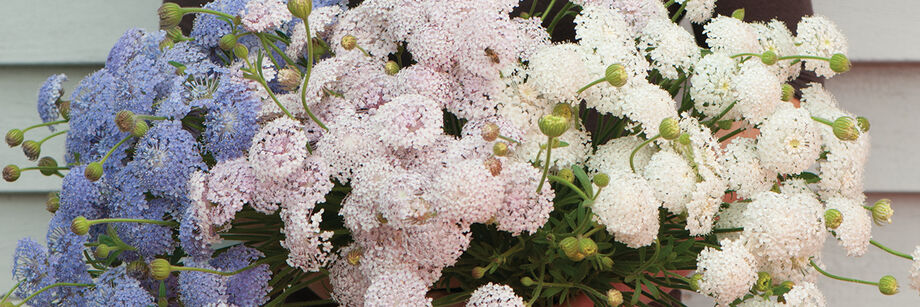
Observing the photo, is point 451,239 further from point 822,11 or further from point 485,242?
point 822,11

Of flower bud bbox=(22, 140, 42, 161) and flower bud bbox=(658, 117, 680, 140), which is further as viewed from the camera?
flower bud bbox=(22, 140, 42, 161)

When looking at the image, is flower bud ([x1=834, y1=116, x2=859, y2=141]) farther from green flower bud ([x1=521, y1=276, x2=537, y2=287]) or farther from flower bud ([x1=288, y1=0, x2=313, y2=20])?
flower bud ([x1=288, y1=0, x2=313, y2=20])

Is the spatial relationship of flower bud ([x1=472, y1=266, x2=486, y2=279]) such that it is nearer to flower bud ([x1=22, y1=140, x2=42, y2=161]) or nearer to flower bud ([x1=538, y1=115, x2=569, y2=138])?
flower bud ([x1=538, y1=115, x2=569, y2=138])

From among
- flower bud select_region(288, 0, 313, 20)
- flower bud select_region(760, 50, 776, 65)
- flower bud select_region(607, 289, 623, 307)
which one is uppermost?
flower bud select_region(760, 50, 776, 65)

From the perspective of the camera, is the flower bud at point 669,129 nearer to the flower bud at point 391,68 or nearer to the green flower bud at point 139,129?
the flower bud at point 391,68

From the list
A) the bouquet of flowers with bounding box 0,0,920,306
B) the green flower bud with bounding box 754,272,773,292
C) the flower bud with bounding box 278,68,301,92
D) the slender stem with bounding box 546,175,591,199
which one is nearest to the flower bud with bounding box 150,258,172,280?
the bouquet of flowers with bounding box 0,0,920,306

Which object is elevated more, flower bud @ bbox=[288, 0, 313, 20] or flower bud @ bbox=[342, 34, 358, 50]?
flower bud @ bbox=[288, 0, 313, 20]

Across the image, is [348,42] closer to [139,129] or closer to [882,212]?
[139,129]

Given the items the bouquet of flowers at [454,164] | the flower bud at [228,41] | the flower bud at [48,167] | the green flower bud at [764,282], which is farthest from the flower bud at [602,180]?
the flower bud at [48,167]
